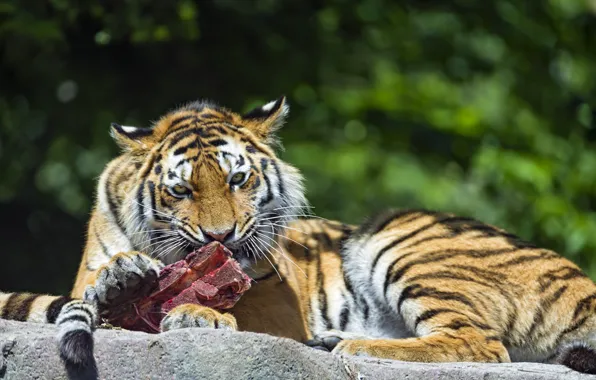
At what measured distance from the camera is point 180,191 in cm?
495

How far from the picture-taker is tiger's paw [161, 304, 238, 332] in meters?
4.25

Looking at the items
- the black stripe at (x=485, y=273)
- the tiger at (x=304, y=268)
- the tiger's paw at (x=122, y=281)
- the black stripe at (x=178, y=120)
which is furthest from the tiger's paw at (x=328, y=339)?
the black stripe at (x=178, y=120)

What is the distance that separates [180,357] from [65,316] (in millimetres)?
538

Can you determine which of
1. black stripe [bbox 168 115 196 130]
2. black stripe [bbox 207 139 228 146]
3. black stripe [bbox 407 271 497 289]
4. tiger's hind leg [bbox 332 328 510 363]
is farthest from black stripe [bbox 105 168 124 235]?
black stripe [bbox 407 271 497 289]

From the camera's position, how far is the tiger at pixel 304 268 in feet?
15.8

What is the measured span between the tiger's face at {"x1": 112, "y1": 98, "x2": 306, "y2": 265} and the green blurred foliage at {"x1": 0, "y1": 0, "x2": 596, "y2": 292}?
2023 mm

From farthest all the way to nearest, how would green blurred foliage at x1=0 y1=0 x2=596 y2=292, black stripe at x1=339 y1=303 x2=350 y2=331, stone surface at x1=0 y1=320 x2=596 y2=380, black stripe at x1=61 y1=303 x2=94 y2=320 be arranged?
green blurred foliage at x1=0 y1=0 x2=596 y2=292, black stripe at x1=339 y1=303 x2=350 y2=331, black stripe at x1=61 y1=303 x2=94 y2=320, stone surface at x1=0 y1=320 x2=596 y2=380

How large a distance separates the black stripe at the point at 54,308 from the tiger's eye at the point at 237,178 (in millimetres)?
957

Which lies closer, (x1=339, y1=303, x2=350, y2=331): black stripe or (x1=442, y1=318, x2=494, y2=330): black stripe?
(x1=442, y1=318, x2=494, y2=330): black stripe

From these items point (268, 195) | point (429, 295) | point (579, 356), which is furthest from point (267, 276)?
point (579, 356)

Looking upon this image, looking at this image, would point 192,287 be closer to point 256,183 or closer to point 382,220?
point 256,183

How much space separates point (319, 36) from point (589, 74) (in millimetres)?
2899

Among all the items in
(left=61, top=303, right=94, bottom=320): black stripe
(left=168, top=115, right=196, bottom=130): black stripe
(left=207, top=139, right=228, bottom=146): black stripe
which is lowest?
(left=61, top=303, right=94, bottom=320): black stripe

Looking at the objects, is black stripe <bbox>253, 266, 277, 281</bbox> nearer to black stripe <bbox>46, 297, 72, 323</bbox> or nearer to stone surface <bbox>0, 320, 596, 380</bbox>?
black stripe <bbox>46, 297, 72, 323</bbox>
